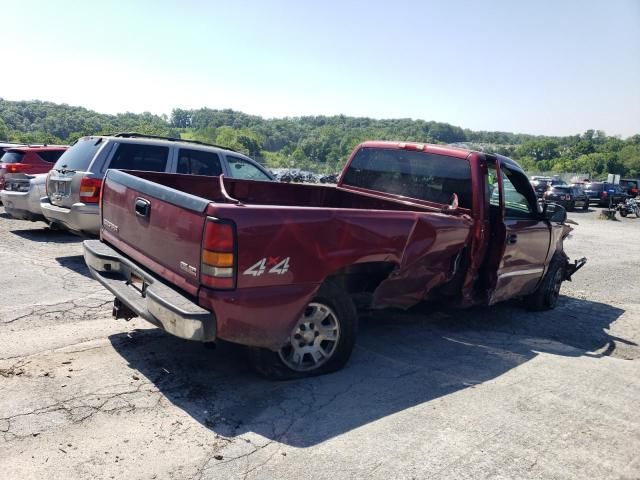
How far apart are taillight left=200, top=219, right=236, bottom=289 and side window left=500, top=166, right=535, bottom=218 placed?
12.5 ft

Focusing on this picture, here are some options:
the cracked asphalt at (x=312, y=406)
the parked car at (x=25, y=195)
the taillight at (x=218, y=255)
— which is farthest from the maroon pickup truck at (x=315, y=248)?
the parked car at (x=25, y=195)

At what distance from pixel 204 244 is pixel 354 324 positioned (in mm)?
1425

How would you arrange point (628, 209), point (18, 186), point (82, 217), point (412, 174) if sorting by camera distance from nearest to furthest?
1. point (412, 174)
2. point (82, 217)
3. point (18, 186)
4. point (628, 209)

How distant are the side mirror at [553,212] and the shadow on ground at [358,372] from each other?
4.41 feet

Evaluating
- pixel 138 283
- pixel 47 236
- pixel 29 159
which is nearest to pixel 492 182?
pixel 138 283

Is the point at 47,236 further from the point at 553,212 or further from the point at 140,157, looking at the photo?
the point at 553,212

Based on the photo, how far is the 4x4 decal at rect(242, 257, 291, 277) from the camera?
3492 mm

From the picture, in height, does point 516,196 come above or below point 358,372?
above

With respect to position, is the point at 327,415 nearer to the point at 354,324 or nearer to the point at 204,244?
the point at 354,324

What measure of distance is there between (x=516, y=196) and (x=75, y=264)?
598 centimetres

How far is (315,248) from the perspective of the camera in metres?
3.78

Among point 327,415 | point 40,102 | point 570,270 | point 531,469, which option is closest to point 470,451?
point 531,469

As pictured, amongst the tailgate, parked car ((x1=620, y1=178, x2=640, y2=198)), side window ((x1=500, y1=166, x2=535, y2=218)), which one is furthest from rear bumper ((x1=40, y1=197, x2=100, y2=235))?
parked car ((x1=620, y1=178, x2=640, y2=198))

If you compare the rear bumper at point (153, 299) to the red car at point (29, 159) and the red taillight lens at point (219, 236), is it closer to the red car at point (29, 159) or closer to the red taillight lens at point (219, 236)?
the red taillight lens at point (219, 236)
